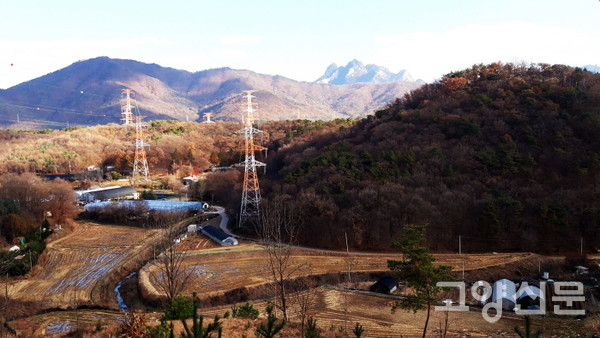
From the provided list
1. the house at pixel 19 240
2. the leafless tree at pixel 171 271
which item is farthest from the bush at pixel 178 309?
the house at pixel 19 240

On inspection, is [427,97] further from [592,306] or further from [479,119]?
[592,306]

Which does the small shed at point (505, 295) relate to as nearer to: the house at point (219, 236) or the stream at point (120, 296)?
the house at point (219, 236)

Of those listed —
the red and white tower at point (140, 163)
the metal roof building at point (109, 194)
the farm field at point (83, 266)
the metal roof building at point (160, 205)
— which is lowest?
the farm field at point (83, 266)

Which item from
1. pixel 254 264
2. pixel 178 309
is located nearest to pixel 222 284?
pixel 254 264

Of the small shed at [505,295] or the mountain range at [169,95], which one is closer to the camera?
the small shed at [505,295]

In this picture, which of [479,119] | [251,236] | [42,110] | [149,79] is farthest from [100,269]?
[149,79]

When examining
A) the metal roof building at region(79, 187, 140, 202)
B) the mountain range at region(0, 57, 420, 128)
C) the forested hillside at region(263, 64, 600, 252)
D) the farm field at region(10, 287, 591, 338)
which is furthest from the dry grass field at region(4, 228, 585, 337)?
the mountain range at region(0, 57, 420, 128)

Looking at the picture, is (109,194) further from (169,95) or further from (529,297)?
(169,95)
